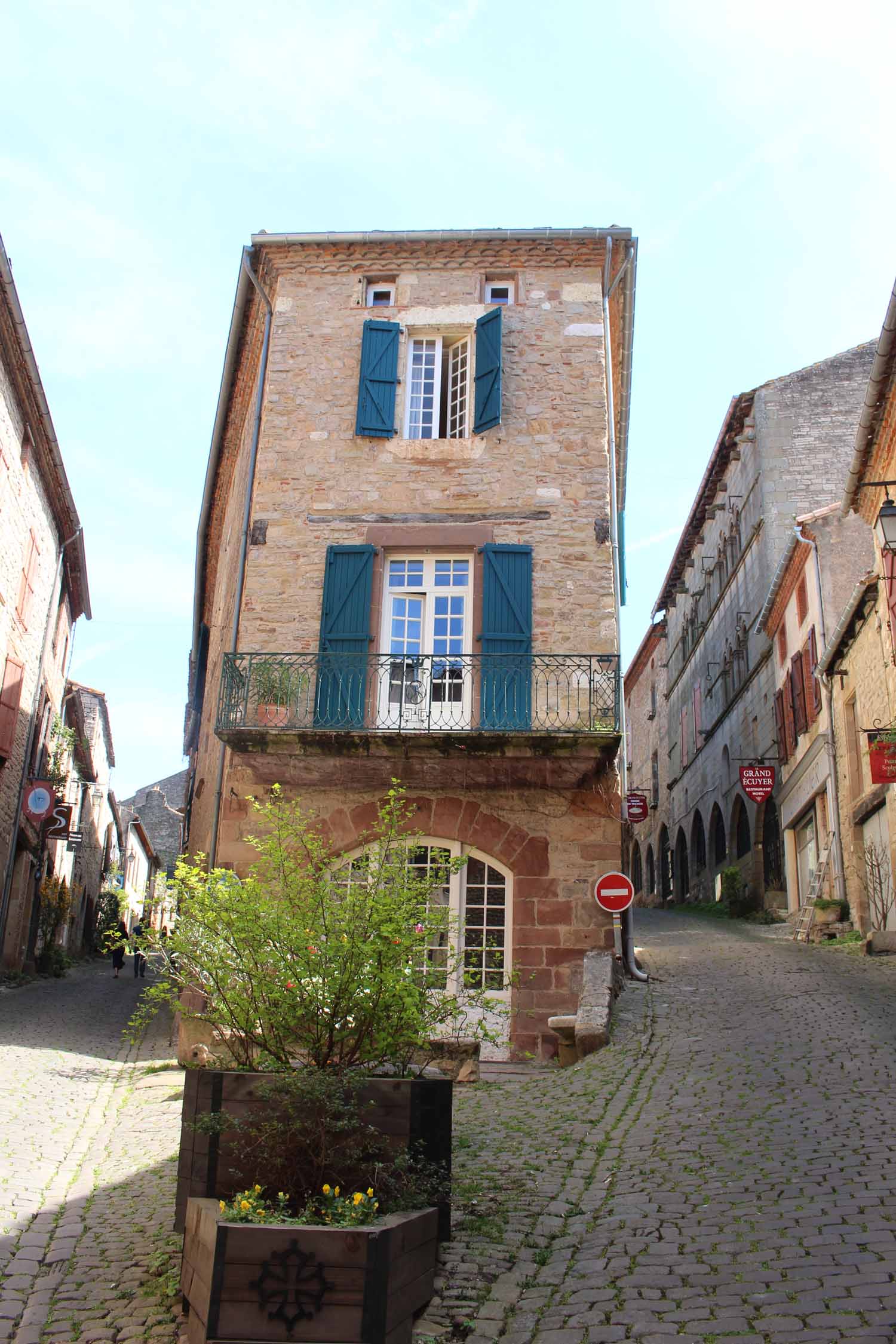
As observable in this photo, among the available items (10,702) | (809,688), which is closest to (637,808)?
(809,688)

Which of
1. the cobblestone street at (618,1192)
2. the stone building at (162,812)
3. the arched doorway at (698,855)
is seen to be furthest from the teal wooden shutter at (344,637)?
the stone building at (162,812)

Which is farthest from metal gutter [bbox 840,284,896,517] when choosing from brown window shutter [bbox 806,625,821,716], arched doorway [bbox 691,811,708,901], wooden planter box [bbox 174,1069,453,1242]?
arched doorway [bbox 691,811,708,901]

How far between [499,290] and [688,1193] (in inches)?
466

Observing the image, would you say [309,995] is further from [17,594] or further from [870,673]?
[17,594]

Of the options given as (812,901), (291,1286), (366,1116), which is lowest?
(291,1286)

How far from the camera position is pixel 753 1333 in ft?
12.9

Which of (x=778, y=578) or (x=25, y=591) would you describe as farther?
(x=778, y=578)

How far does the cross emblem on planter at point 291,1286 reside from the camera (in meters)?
3.87

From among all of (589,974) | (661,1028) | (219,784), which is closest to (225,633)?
(219,784)

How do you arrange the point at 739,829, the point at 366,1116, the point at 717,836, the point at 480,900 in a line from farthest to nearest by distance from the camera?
the point at 717,836 → the point at 739,829 → the point at 480,900 → the point at 366,1116

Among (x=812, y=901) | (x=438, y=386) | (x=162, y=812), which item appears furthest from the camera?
(x=162, y=812)

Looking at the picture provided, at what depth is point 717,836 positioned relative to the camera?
30047mm

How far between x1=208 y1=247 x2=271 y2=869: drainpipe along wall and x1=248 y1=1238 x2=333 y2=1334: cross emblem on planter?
8.63 meters

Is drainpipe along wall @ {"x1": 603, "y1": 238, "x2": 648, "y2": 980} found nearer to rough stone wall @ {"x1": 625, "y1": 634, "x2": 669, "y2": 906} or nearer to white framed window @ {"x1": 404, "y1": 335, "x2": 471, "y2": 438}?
white framed window @ {"x1": 404, "y1": 335, "x2": 471, "y2": 438}
